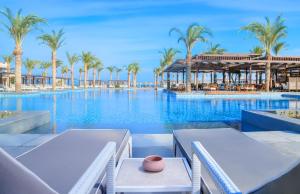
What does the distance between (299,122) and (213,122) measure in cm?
379

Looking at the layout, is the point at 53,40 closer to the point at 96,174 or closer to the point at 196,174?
the point at 196,174

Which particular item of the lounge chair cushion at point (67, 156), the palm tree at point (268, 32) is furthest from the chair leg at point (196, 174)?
the palm tree at point (268, 32)

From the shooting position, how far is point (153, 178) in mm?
2803

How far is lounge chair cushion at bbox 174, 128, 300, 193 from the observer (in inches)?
99.8

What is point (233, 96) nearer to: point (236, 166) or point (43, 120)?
point (43, 120)

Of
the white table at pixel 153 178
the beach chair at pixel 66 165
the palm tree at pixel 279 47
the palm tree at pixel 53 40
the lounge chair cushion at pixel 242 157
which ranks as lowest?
the white table at pixel 153 178

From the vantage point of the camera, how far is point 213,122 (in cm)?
1017

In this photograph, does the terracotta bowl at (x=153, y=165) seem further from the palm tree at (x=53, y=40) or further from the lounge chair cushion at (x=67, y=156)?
the palm tree at (x=53, y=40)

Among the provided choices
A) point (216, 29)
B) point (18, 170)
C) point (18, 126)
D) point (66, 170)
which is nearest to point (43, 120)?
point (18, 126)

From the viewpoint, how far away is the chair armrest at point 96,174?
1.43 m

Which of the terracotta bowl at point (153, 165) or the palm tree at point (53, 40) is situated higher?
the palm tree at point (53, 40)

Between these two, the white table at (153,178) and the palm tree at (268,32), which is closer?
the white table at (153,178)

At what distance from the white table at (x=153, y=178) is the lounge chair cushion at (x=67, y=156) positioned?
1.16 feet

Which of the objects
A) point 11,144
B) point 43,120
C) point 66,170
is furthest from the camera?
point 43,120
